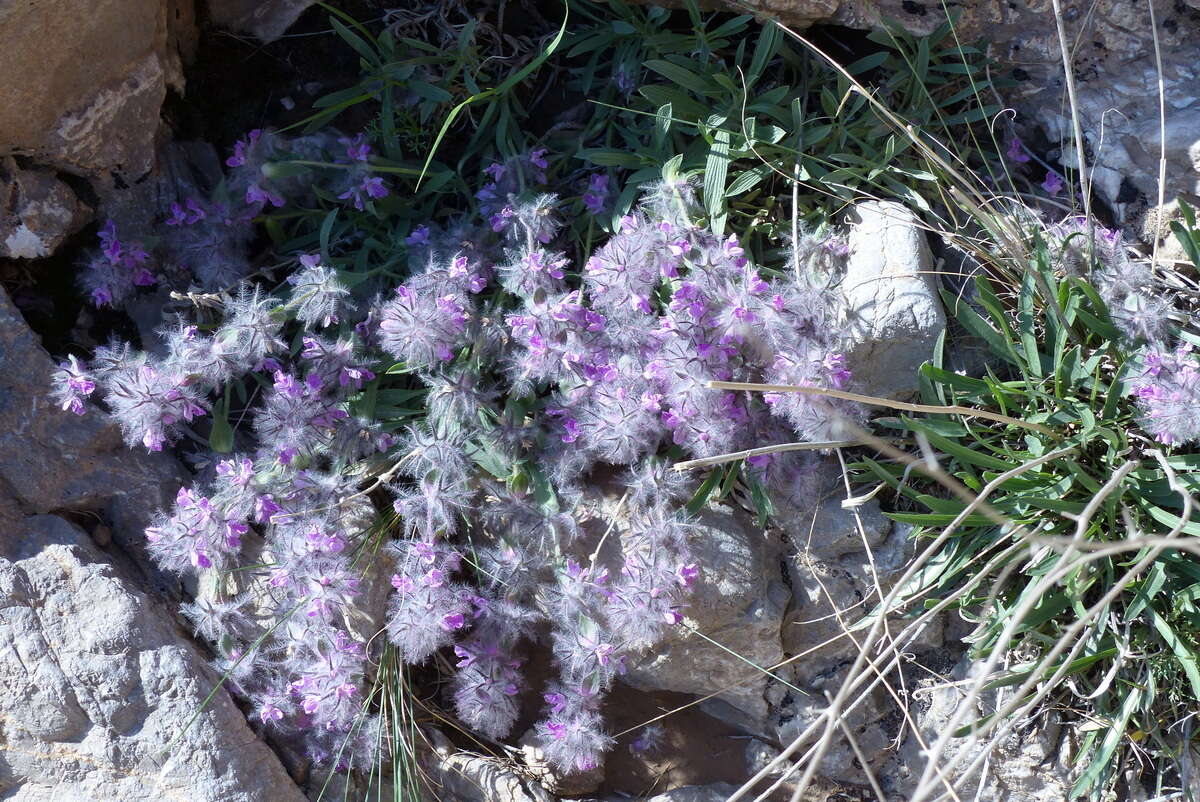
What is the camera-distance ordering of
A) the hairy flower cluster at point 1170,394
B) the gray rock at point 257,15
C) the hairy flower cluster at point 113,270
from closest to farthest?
the hairy flower cluster at point 1170,394 → the hairy flower cluster at point 113,270 → the gray rock at point 257,15

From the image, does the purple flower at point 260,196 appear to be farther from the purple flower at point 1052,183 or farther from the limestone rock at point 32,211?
the purple flower at point 1052,183

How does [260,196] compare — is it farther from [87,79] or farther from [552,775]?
[552,775]

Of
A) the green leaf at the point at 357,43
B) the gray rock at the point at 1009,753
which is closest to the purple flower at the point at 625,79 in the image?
the green leaf at the point at 357,43

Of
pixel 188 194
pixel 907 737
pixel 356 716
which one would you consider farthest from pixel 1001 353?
pixel 188 194

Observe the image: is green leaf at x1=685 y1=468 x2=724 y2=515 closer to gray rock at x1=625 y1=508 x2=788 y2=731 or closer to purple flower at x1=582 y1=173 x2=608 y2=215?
gray rock at x1=625 y1=508 x2=788 y2=731

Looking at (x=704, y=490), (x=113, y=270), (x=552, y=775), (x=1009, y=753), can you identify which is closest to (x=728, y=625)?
(x=704, y=490)
